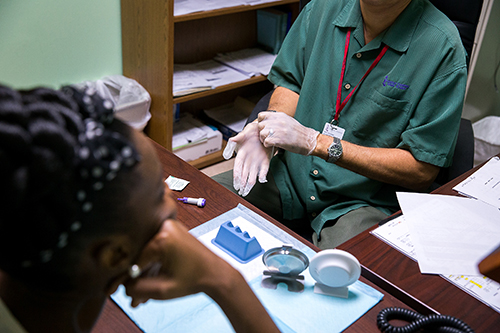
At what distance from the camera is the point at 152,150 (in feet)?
1.84

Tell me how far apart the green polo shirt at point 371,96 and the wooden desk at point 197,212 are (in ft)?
1.38

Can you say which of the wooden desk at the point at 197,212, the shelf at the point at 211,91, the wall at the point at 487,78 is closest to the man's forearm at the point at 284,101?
the wooden desk at the point at 197,212

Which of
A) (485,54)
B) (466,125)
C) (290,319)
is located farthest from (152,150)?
(485,54)

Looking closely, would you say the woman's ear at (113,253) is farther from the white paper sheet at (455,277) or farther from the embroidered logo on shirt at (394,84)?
the embroidered logo on shirt at (394,84)

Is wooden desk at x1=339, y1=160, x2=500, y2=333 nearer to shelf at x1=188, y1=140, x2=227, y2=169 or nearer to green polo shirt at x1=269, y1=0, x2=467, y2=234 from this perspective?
green polo shirt at x1=269, y1=0, x2=467, y2=234

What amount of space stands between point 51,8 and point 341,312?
188 centimetres

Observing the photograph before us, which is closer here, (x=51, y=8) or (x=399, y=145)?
(x=399, y=145)

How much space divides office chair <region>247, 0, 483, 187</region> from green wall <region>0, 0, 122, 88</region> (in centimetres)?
107

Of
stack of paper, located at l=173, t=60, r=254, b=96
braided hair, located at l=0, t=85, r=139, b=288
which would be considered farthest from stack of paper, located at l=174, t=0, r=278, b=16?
braided hair, located at l=0, t=85, r=139, b=288

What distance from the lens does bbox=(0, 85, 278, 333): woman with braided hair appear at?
429 mm

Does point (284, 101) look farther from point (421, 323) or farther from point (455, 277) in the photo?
point (421, 323)

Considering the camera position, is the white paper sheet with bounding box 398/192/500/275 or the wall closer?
the white paper sheet with bounding box 398/192/500/275

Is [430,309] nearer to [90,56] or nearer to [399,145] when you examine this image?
[399,145]

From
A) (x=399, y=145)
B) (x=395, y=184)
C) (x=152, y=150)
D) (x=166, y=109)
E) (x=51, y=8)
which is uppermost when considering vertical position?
(x=152, y=150)
